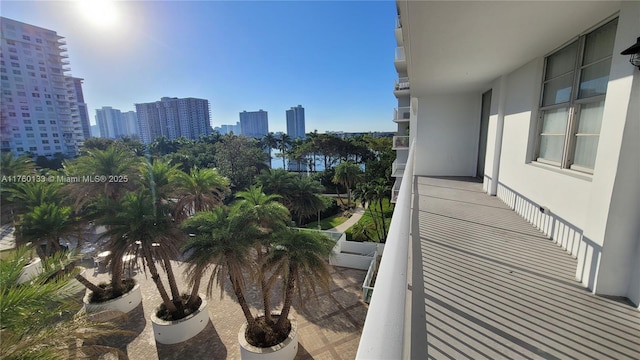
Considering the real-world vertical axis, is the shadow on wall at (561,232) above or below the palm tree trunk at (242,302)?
above

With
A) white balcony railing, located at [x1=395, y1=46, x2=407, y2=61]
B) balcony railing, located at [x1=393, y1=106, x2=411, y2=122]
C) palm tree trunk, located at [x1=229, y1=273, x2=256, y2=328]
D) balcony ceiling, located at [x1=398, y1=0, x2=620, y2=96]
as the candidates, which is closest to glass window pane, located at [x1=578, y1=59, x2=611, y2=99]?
balcony ceiling, located at [x1=398, y1=0, x2=620, y2=96]

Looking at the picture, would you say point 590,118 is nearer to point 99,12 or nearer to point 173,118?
point 99,12

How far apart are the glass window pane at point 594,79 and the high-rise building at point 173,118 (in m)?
50.6

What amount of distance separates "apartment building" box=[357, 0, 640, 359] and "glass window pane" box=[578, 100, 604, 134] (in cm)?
3

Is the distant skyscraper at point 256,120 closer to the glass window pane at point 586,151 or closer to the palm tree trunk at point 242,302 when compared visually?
the palm tree trunk at point 242,302

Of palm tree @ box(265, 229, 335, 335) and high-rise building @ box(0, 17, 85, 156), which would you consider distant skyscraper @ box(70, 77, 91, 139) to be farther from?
palm tree @ box(265, 229, 335, 335)

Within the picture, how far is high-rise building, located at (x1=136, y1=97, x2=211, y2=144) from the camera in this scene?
43938 millimetres

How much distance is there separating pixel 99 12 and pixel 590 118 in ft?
35.0

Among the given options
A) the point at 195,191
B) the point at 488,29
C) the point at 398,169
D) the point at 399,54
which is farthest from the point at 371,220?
the point at 488,29

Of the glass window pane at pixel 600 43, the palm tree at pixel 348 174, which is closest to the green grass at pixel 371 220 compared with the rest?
the palm tree at pixel 348 174

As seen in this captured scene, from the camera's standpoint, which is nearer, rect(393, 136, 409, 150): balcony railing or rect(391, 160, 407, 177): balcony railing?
rect(391, 160, 407, 177): balcony railing

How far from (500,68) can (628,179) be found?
4.10 metres

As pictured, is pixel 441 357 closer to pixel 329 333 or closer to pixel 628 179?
pixel 628 179

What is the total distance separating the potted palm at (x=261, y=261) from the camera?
267 inches
